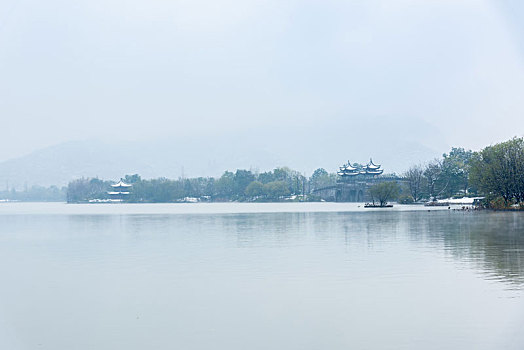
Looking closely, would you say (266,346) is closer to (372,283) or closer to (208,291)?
(208,291)

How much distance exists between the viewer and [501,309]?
38.8ft

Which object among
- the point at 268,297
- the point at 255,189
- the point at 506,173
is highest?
the point at 255,189

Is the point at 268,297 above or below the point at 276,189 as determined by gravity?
below

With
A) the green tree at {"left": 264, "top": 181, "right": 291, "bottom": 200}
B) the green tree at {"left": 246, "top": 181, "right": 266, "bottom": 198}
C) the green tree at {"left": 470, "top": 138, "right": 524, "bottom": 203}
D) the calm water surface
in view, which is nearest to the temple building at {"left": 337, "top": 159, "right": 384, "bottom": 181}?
the green tree at {"left": 264, "top": 181, "right": 291, "bottom": 200}

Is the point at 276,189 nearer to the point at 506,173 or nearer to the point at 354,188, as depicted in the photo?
the point at 354,188

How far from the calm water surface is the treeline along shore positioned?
124 ft

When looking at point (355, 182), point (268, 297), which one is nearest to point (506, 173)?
point (268, 297)

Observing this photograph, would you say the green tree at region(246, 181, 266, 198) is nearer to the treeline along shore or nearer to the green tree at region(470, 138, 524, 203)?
the treeline along shore

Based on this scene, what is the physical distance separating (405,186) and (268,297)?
344ft

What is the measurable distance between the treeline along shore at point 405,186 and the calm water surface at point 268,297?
3791 cm

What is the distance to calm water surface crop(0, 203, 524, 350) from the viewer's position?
10.3m

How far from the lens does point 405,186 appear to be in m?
116

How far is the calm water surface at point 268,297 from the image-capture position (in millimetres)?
10289

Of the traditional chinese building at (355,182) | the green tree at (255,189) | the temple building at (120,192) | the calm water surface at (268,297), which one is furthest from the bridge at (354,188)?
the calm water surface at (268,297)
